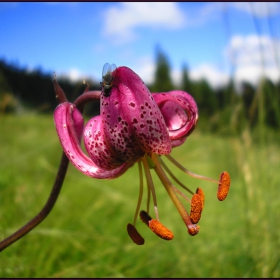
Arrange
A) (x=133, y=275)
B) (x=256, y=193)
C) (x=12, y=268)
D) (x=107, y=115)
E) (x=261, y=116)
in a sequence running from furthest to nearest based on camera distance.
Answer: (x=256, y=193), (x=261, y=116), (x=133, y=275), (x=12, y=268), (x=107, y=115)

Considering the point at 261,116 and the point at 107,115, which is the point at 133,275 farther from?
the point at 107,115

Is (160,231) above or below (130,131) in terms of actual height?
below

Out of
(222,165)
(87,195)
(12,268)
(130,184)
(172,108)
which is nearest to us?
(172,108)

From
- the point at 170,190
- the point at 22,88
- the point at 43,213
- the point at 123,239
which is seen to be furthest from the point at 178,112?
the point at 22,88

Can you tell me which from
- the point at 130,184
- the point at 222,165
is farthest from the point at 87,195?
the point at 222,165

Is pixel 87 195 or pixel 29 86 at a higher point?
pixel 29 86

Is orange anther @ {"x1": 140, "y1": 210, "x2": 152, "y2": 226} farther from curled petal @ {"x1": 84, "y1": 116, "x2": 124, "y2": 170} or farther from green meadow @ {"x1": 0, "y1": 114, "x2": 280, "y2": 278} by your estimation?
green meadow @ {"x1": 0, "y1": 114, "x2": 280, "y2": 278}

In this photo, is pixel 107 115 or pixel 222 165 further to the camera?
pixel 222 165

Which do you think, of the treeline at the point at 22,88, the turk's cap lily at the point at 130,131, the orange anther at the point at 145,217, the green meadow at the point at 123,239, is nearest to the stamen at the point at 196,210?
the turk's cap lily at the point at 130,131

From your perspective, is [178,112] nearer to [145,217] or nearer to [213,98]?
[145,217]
